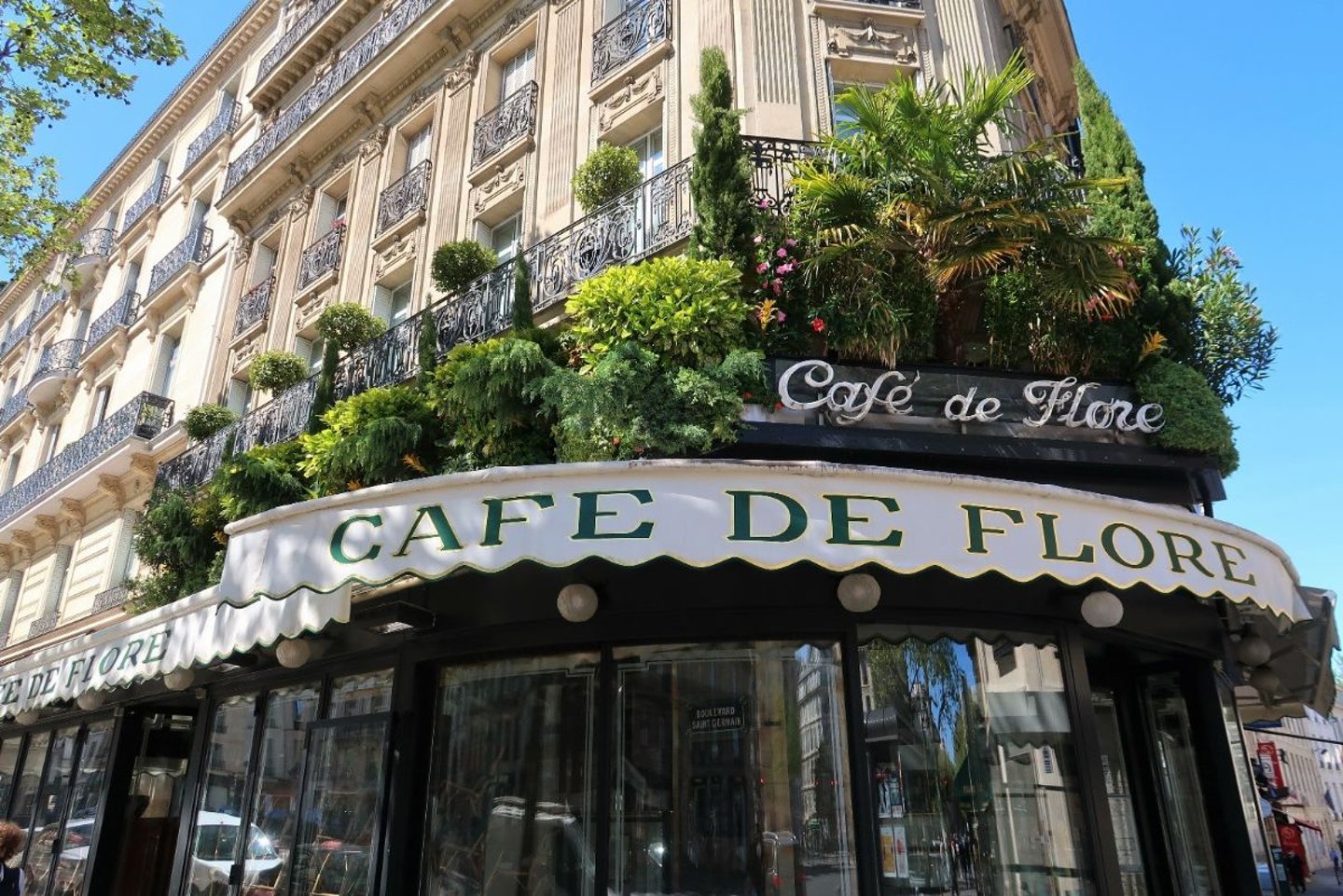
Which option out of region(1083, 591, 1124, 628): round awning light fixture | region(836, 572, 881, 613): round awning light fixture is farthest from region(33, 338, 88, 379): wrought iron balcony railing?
region(1083, 591, 1124, 628): round awning light fixture

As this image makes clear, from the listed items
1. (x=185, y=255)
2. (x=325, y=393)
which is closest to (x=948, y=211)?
(x=325, y=393)

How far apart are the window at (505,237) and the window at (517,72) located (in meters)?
2.25

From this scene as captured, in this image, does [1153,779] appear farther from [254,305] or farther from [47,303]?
[47,303]

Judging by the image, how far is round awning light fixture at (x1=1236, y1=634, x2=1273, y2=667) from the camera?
736cm

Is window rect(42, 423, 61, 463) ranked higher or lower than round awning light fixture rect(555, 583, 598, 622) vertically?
higher

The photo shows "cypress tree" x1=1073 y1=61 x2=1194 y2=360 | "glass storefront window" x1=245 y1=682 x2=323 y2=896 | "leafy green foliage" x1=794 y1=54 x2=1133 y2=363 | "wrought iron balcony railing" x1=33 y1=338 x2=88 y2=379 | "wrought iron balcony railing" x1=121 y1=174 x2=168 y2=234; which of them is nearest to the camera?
"leafy green foliage" x1=794 y1=54 x2=1133 y2=363

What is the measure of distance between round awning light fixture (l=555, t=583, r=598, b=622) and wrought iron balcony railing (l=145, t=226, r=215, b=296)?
17264mm

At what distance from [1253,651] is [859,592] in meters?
4.26

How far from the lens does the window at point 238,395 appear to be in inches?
639

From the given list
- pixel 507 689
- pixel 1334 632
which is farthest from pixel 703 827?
pixel 1334 632

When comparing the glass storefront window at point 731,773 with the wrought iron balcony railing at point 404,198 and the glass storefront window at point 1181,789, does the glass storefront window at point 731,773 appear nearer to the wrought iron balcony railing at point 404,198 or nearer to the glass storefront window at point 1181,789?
the glass storefront window at point 1181,789

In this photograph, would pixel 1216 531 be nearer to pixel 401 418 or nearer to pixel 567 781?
pixel 567 781

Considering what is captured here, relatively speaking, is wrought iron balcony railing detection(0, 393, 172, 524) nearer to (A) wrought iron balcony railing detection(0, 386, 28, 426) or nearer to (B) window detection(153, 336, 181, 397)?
(B) window detection(153, 336, 181, 397)

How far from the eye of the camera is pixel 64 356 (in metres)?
23.3
